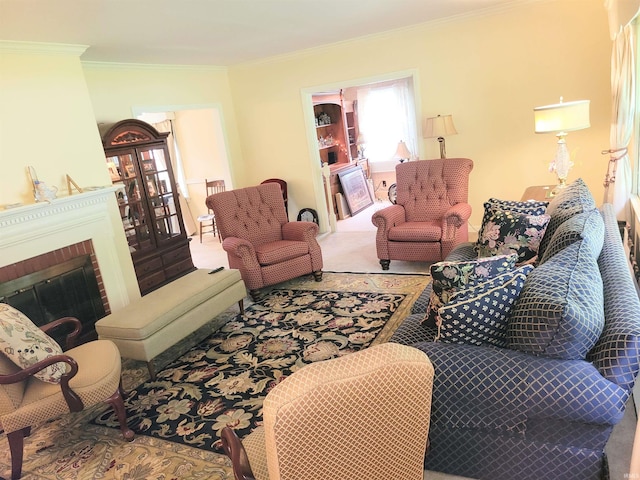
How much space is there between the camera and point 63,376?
7.43 ft

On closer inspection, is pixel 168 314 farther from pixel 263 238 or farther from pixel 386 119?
pixel 386 119

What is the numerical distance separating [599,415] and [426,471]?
0.76 m

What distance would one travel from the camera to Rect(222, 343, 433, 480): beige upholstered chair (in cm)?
113

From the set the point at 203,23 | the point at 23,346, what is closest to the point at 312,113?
the point at 203,23

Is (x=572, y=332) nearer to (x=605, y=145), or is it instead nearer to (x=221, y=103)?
(x=605, y=145)

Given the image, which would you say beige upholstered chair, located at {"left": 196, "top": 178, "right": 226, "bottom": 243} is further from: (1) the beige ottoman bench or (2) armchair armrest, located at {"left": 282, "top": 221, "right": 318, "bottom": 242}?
(1) the beige ottoman bench

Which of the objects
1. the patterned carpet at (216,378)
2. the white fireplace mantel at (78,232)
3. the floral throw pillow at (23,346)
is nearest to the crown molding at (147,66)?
the white fireplace mantel at (78,232)

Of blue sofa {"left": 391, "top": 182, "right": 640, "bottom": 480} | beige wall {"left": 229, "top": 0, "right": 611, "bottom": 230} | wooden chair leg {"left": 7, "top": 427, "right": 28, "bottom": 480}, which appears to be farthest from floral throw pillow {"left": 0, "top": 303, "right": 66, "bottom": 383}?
beige wall {"left": 229, "top": 0, "right": 611, "bottom": 230}

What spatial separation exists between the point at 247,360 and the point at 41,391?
4.12 ft

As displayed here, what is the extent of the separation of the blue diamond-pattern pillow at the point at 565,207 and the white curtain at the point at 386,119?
4879 mm

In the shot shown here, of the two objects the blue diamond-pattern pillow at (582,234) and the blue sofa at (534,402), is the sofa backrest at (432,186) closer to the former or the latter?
the blue diamond-pattern pillow at (582,234)

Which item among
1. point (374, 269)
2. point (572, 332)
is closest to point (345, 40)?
point (374, 269)

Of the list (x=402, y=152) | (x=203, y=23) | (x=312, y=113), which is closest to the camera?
(x=203, y=23)

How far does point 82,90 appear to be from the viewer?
393 centimetres
